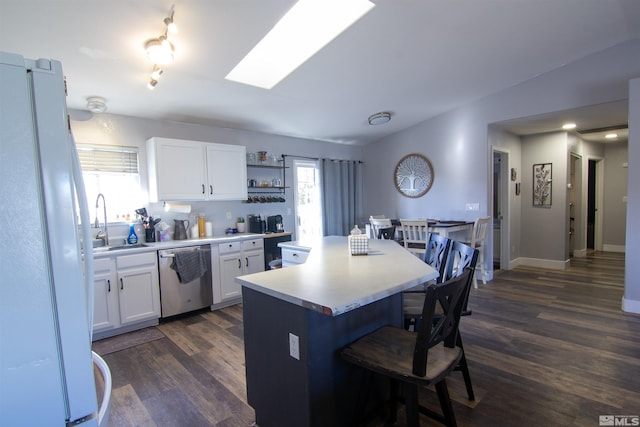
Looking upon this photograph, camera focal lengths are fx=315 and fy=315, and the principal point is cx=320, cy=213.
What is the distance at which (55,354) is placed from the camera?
2.89 feet

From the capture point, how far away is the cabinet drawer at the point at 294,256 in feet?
9.66

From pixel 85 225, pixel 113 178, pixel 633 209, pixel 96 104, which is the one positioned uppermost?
pixel 96 104

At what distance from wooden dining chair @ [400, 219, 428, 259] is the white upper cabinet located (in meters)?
2.36

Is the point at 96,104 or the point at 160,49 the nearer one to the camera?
the point at 160,49

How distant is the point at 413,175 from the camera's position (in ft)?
18.4

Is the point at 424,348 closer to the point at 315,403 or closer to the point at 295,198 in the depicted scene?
the point at 315,403

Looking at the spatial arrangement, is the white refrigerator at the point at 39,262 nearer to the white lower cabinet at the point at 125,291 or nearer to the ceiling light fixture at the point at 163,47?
the ceiling light fixture at the point at 163,47

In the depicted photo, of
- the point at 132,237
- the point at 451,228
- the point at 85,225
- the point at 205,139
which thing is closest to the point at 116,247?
the point at 132,237

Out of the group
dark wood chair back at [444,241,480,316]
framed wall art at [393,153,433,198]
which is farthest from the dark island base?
framed wall art at [393,153,433,198]

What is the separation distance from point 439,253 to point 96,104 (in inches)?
139

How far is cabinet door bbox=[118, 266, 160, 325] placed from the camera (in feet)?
10.3

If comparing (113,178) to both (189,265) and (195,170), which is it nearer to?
(195,170)

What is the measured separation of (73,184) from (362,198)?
18.8 feet

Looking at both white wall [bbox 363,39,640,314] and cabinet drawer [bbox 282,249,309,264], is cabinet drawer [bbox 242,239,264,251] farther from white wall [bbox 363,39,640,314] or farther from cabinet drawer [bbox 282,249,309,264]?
white wall [bbox 363,39,640,314]
